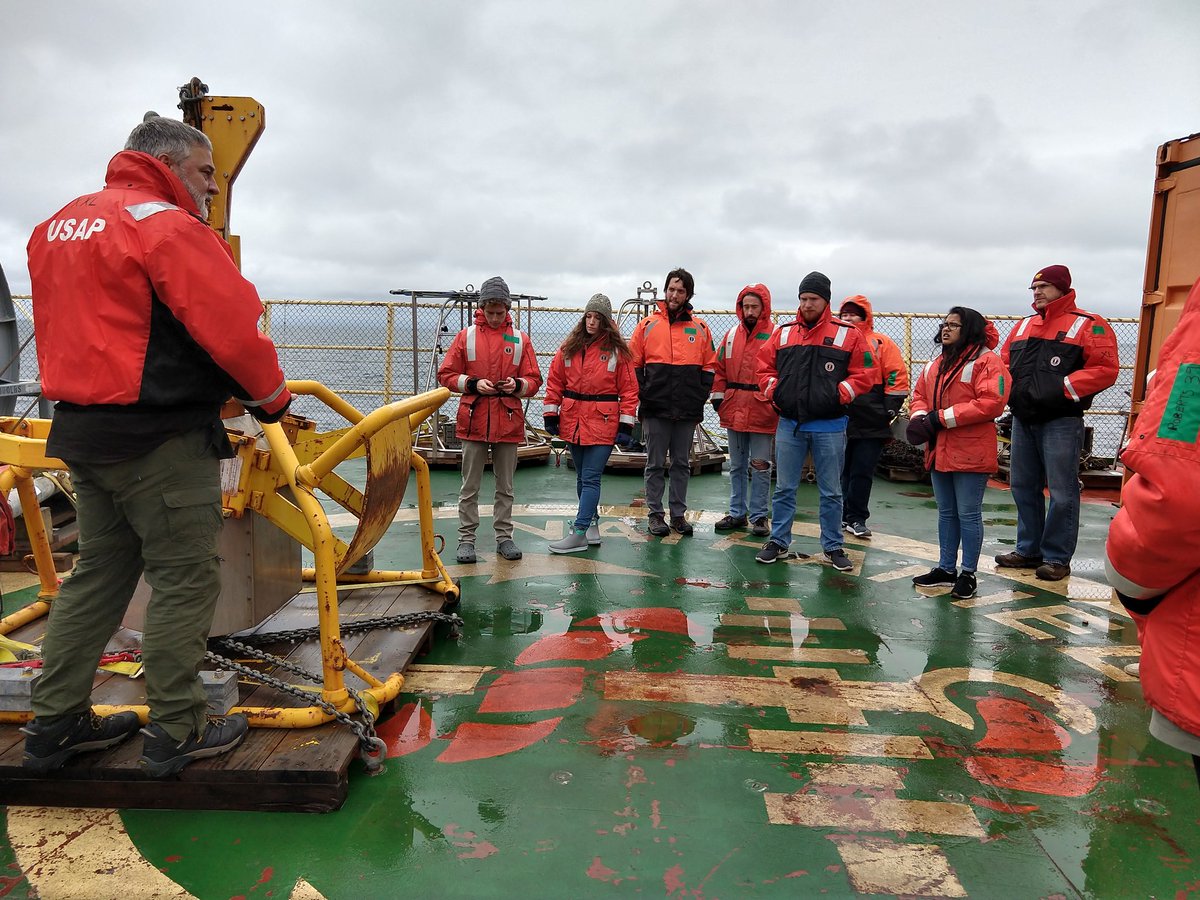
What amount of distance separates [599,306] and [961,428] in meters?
2.59

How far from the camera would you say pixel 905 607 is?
15.8 ft

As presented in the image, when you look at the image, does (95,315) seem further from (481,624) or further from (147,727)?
(481,624)

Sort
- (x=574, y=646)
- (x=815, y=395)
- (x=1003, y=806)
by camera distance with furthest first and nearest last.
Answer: (x=815, y=395)
(x=574, y=646)
(x=1003, y=806)

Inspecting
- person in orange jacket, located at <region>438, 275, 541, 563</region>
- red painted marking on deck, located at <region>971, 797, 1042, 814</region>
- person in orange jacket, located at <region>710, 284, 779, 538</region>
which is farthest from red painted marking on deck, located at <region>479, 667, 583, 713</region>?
person in orange jacket, located at <region>710, 284, 779, 538</region>

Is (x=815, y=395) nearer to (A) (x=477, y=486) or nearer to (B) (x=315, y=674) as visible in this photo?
(A) (x=477, y=486)

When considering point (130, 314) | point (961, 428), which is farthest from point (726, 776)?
point (961, 428)

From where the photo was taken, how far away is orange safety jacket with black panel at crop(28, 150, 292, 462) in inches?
86.7

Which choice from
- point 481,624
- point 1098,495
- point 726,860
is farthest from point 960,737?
point 1098,495

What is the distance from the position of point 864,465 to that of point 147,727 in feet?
18.3

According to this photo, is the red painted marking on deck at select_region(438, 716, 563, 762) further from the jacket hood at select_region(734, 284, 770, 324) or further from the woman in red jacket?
the jacket hood at select_region(734, 284, 770, 324)

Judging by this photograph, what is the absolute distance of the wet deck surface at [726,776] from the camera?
226 centimetres

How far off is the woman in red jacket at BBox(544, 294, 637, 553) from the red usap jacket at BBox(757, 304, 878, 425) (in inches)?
42.3

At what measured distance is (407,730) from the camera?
3100 mm

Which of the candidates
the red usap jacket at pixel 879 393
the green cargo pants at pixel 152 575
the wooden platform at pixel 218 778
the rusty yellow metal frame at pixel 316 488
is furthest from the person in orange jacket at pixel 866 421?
the green cargo pants at pixel 152 575
